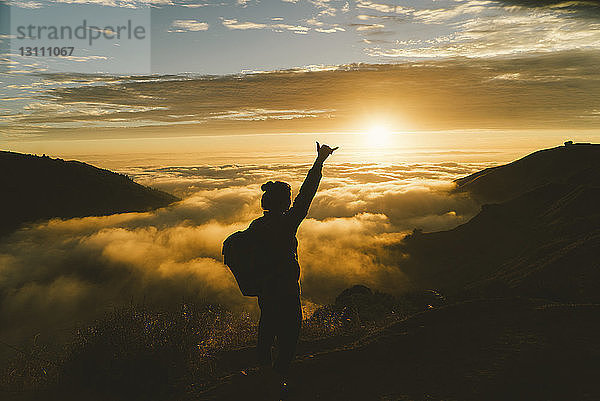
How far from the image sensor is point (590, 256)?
31.7 meters

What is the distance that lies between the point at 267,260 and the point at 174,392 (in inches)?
174

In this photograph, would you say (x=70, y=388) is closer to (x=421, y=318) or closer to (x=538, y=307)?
(x=421, y=318)

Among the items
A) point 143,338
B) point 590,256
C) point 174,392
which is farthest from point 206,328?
point 590,256

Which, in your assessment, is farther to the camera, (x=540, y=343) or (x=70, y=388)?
(x=70, y=388)

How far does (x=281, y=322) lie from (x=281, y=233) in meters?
1.04

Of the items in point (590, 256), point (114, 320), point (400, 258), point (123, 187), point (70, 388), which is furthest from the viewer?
point (400, 258)

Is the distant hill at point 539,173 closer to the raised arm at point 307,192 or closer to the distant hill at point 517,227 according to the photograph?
the distant hill at point 517,227

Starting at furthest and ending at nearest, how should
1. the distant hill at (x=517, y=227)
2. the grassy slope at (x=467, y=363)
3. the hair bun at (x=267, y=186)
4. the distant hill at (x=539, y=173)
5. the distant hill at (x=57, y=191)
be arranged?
the distant hill at (x=539, y=173) < the distant hill at (x=57, y=191) < the distant hill at (x=517, y=227) < the grassy slope at (x=467, y=363) < the hair bun at (x=267, y=186)

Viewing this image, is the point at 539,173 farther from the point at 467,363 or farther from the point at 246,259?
the point at 246,259

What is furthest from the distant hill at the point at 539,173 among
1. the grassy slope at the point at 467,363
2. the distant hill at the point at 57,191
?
the distant hill at the point at 57,191

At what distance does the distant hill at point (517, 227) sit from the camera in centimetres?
6278

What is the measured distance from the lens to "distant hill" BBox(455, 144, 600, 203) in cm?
8606

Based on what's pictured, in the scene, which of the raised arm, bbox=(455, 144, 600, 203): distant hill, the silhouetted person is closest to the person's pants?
the silhouetted person

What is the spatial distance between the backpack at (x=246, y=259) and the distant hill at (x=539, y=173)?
88636 millimetres
